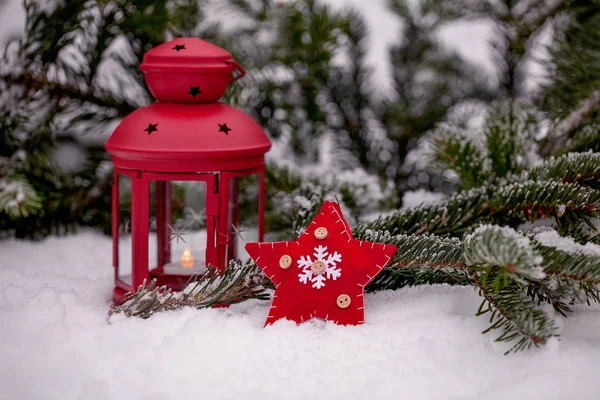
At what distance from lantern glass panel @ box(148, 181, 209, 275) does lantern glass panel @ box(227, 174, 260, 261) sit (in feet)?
0.20

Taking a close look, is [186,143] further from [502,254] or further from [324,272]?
[502,254]

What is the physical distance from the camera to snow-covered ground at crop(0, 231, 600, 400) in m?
0.74

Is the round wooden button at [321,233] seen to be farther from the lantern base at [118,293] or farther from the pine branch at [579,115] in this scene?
the pine branch at [579,115]

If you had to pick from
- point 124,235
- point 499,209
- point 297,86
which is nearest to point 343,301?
point 499,209

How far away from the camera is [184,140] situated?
0.95m

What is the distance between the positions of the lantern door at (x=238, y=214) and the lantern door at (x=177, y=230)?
0.17 feet

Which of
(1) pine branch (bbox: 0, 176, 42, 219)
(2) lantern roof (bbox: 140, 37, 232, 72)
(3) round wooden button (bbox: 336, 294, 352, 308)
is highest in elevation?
(2) lantern roof (bbox: 140, 37, 232, 72)

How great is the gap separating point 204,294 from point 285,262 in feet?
0.41

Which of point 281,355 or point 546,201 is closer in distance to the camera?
point 281,355

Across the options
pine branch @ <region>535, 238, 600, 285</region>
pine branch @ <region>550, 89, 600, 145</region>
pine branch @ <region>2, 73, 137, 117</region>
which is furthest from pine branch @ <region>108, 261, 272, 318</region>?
pine branch @ <region>550, 89, 600, 145</region>

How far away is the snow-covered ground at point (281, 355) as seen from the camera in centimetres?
74

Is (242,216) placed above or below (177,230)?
below

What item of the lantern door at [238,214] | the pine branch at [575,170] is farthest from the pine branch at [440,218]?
the lantern door at [238,214]

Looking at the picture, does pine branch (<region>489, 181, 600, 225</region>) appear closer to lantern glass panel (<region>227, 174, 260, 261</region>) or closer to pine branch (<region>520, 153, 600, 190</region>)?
pine branch (<region>520, 153, 600, 190</region>)
